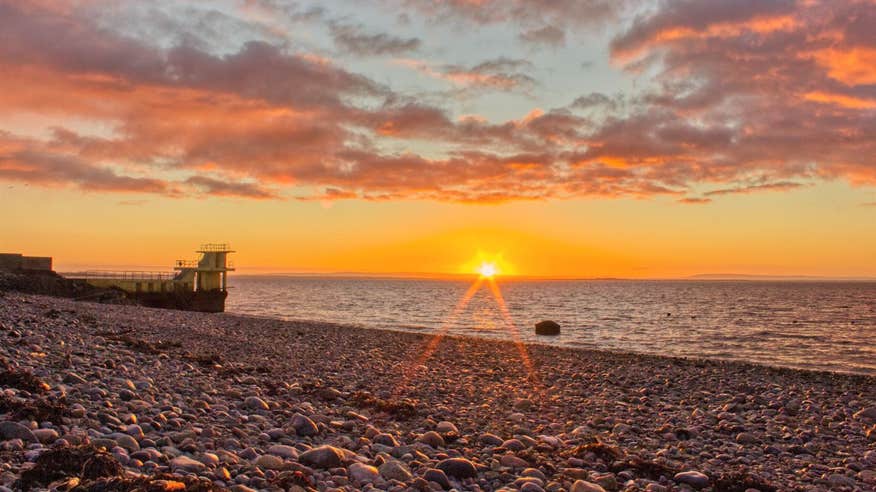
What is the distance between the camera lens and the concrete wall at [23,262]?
62.8 metres

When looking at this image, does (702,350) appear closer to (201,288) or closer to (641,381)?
(641,381)

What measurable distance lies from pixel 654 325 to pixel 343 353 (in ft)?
128

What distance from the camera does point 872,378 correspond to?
22.3 metres

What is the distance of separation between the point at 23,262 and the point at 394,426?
235ft

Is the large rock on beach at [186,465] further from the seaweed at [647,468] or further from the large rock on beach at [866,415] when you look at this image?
the large rock on beach at [866,415]

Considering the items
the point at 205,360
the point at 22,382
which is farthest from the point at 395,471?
the point at 205,360

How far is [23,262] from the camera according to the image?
6450cm

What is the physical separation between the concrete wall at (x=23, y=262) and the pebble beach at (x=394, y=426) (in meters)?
53.9

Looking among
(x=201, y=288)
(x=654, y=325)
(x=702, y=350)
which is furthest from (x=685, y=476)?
(x=201, y=288)

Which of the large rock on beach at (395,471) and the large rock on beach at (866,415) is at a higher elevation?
the large rock on beach at (395,471)

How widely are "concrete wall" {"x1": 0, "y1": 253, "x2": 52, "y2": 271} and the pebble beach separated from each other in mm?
53926

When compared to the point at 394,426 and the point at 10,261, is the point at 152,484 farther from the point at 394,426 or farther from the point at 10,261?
the point at 10,261

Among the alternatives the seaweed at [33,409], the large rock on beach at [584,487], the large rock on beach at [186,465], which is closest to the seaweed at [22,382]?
the seaweed at [33,409]

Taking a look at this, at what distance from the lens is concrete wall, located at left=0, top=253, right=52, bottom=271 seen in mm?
62750
